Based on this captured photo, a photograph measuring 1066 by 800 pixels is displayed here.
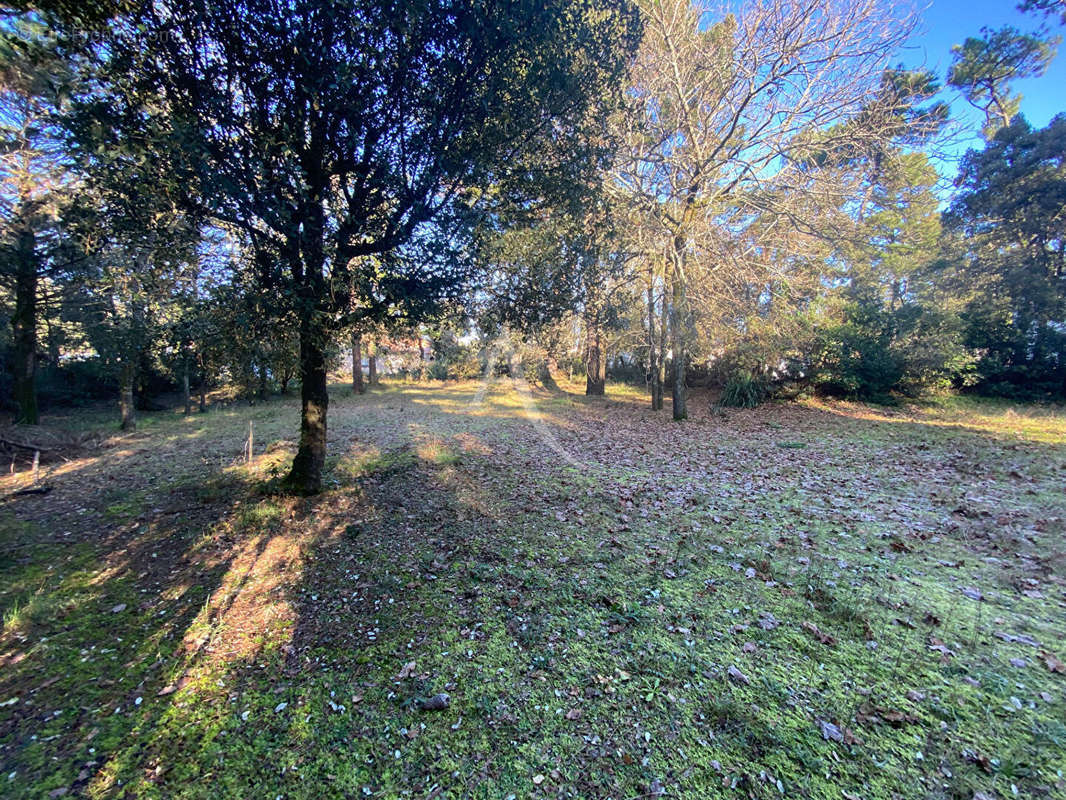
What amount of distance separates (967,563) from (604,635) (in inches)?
161

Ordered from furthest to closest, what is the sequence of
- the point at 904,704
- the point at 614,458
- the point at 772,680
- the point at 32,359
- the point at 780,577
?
1. the point at 32,359
2. the point at 614,458
3. the point at 780,577
4. the point at 772,680
5. the point at 904,704

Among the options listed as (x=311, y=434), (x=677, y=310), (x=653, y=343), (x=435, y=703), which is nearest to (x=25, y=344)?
(x=311, y=434)

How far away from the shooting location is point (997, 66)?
17.3 m

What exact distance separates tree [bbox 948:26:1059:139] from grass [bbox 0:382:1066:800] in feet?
69.4

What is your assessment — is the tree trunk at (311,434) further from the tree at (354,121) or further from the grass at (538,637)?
the grass at (538,637)

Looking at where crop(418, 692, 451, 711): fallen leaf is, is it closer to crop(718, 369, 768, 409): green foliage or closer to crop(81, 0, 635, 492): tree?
crop(81, 0, 635, 492): tree

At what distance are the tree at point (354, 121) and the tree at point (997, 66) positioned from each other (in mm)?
22776

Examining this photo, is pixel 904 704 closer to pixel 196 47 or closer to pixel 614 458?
pixel 614 458

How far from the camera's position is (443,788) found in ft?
7.27

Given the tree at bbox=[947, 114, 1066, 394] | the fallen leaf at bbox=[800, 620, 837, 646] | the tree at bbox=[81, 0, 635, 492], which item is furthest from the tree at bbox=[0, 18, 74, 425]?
→ the tree at bbox=[947, 114, 1066, 394]

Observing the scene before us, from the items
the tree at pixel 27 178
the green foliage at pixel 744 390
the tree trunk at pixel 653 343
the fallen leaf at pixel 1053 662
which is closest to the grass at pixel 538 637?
the fallen leaf at pixel 1053 662

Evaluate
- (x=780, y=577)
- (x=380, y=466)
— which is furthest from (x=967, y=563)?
(x=380, y=466)

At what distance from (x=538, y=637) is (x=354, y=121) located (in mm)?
5403

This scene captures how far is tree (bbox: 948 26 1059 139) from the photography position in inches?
646
